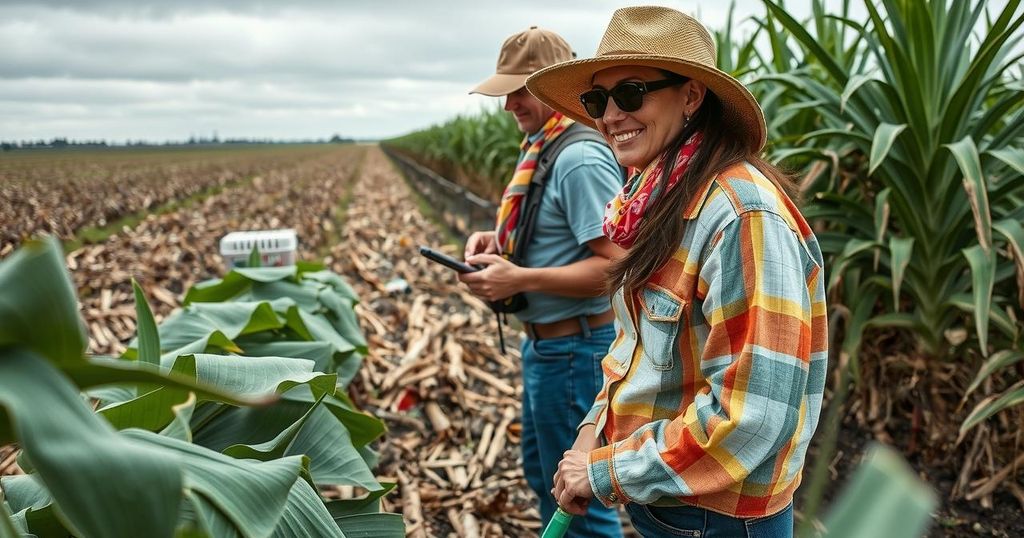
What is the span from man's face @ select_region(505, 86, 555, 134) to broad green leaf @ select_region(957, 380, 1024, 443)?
206 cm

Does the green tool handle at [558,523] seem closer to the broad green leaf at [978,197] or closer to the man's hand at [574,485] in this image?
the man's hand at [574,485]

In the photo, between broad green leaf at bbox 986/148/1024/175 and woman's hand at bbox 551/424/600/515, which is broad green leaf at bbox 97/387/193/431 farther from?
broad green leaf at bbox 986/148/1024/175

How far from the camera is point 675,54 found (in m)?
1.61

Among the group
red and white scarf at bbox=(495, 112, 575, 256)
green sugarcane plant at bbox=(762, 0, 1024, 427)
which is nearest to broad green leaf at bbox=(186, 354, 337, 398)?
red and white scarf at bbox=(495, 112, 575, 256)

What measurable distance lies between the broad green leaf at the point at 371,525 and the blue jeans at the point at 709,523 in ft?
2.28

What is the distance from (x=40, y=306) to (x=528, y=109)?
83.1 inches

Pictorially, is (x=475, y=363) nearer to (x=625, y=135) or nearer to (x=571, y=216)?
(x=571, y=216)

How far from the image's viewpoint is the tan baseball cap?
2.67 meters

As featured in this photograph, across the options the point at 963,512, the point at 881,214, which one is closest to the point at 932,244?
the point at 881,214

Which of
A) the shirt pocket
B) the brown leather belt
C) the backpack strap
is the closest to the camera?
the shirt pocket

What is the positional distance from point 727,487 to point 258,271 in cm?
324

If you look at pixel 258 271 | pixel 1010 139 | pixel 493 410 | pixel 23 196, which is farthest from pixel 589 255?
pixel 23 196

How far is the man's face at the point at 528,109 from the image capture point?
2.69m

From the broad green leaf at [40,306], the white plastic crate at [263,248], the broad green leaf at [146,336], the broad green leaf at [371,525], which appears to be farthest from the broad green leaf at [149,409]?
the white plastic crate at [263,248]
